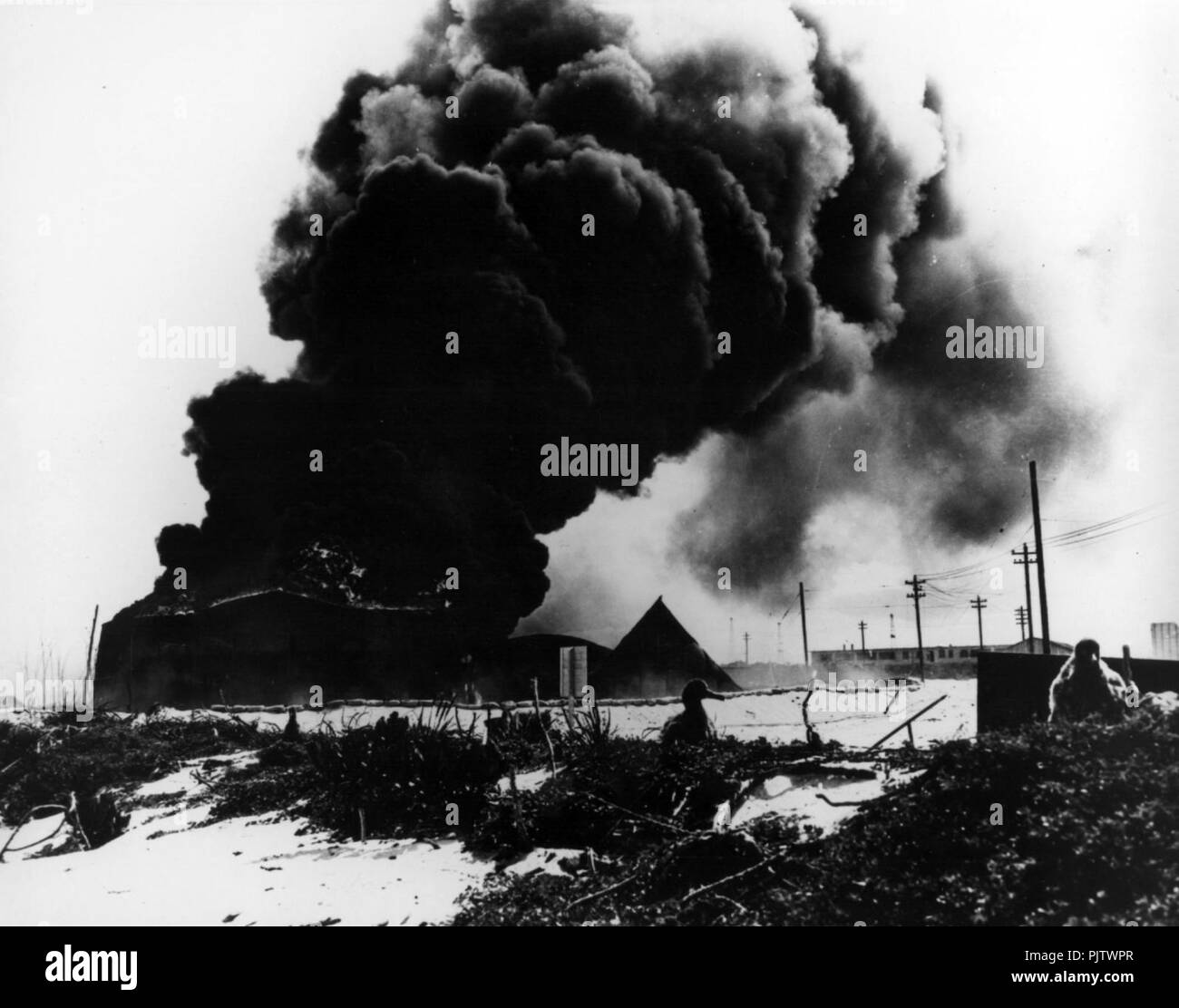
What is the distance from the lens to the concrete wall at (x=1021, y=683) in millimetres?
5578

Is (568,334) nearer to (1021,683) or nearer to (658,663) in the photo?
(658,663)

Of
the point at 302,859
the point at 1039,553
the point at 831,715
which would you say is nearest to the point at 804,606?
the point at 831,715

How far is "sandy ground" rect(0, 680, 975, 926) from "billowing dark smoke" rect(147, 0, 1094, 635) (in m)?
1.20

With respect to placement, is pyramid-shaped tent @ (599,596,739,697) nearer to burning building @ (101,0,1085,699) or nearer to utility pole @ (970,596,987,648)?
burning building @ (101,0,1085,699)

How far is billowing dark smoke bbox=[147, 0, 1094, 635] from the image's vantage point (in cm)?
604

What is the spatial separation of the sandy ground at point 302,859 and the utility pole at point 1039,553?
725mm

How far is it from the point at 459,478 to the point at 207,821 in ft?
10.4

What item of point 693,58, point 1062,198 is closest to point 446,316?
point 693,58

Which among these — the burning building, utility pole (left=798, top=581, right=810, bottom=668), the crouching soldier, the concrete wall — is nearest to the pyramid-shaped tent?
the burning building

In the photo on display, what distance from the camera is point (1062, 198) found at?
598 centimetres

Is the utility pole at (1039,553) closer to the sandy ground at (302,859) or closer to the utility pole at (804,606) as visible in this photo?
the sandy ground at (302,859)

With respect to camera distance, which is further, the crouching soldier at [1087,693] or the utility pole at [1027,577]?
the utility pole at [1027,577]

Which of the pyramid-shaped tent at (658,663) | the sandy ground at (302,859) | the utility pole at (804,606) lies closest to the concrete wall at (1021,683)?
the sandy ground at (302,859)
